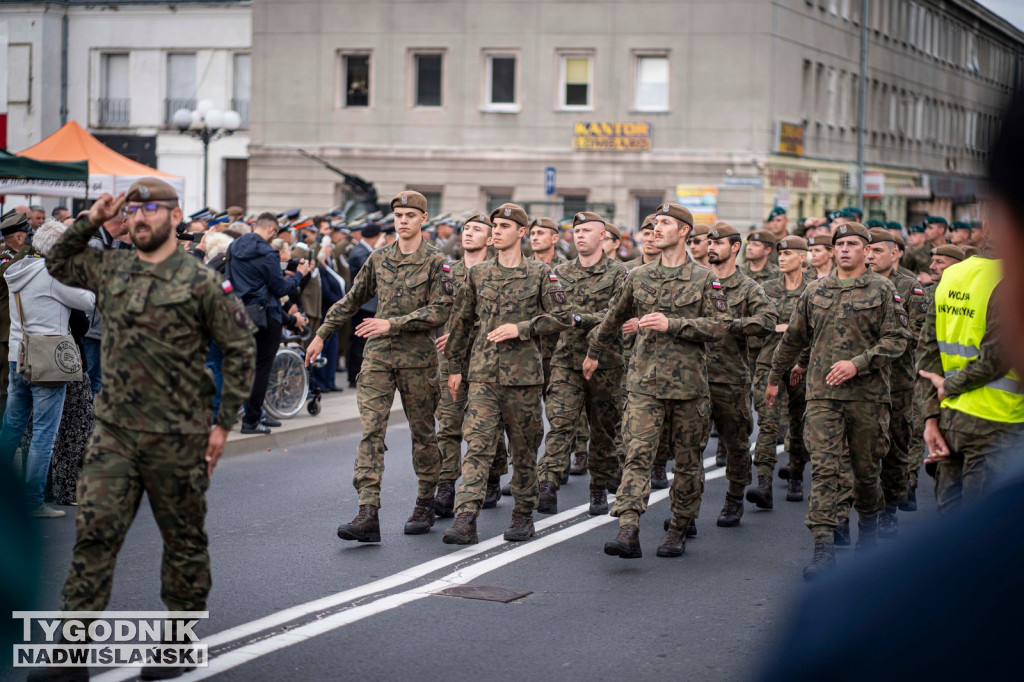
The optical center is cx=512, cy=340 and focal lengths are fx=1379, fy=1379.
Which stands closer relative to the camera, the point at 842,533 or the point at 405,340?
the point at 842,533

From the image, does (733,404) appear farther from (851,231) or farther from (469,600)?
(469,600)

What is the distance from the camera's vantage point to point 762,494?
10523 millimetres

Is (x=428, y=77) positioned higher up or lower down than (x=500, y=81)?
higher up

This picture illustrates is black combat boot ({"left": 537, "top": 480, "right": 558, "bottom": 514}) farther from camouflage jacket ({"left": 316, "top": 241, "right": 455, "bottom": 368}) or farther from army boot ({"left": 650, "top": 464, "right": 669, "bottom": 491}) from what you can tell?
camouflage jacket ({"left": 316, "top": 241, "right": 455, "bottom": 368})

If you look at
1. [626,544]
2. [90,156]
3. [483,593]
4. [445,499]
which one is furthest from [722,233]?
[90,156]

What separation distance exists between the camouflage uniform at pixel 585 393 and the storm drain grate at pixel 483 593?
260 cm

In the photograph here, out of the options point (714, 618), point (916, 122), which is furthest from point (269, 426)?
point (916, 122)

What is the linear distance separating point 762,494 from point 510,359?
2.63m

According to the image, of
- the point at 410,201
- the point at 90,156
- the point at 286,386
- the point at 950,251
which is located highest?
the point at 90,156

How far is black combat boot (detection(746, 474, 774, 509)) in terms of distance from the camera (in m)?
10.5

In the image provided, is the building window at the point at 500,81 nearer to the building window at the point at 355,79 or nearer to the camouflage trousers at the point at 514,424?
the building window at the point at 355,79

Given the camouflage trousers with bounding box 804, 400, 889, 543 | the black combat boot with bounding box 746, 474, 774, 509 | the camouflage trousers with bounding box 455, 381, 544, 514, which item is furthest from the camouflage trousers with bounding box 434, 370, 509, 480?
the camouflage trousers with bounding box 804, 400, 889, 543

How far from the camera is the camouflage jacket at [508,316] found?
357 inches

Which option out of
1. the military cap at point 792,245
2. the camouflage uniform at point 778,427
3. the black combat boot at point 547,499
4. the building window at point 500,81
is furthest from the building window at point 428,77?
the black combat boot at point 547,499
